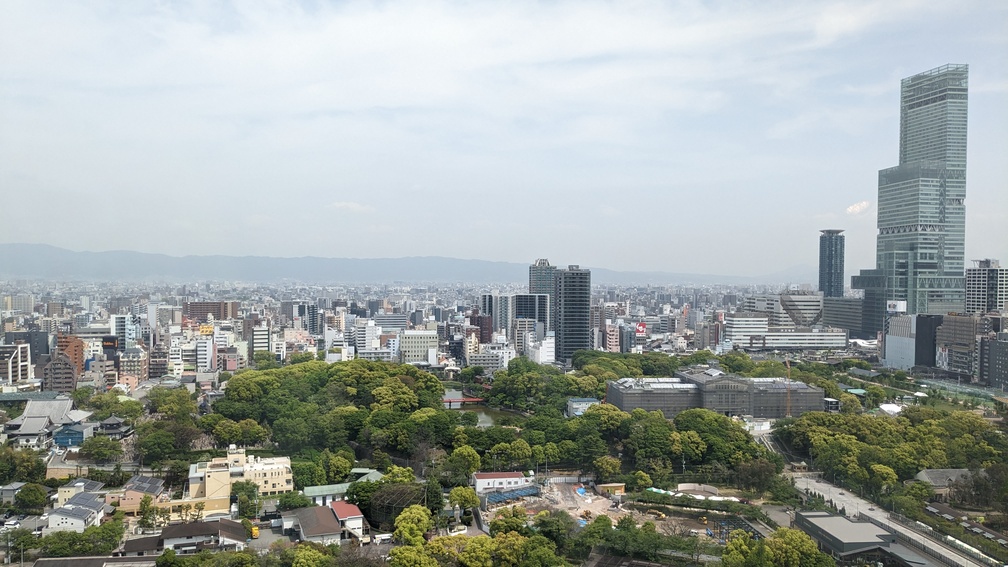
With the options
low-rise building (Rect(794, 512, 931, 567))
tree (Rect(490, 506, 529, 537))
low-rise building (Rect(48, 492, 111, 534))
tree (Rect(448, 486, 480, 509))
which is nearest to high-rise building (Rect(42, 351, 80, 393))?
low-rise building (Rect(48, 492, 111, 534))

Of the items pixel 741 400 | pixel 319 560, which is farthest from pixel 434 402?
pixel 319 560

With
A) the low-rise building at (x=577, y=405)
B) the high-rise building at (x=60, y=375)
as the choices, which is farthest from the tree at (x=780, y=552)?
the high-rise building at (x=60, y=375)

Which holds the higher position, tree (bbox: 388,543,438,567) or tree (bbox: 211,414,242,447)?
tree (bbox: 211,414,242,447)

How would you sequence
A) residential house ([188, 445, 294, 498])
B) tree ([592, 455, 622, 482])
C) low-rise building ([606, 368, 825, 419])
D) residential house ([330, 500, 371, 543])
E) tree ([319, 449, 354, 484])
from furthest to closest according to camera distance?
1. low-rise building ([606, 368, 825, 419])
2. tree ([592, 455, 622, 482])
3. tree ([319, 449, 354, 484])
4. residential house ([188, 445, 294, 498])
5. residential house ([330, 500, 371, 543])

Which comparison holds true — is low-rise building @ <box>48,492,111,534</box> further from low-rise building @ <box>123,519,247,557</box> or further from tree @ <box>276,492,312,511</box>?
tree @ <box>276,492,312,511</box>

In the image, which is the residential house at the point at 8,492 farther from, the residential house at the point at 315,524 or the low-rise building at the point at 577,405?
the low-rise building at the point at 577,405

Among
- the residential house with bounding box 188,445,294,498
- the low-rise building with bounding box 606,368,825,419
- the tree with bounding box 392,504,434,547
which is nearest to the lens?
the tree with bounding box 392,504,434,547

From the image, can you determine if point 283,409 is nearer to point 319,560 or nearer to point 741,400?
point 319,560
